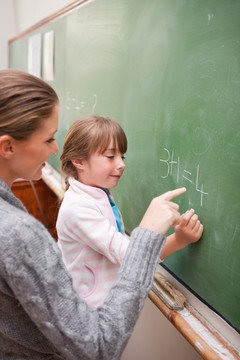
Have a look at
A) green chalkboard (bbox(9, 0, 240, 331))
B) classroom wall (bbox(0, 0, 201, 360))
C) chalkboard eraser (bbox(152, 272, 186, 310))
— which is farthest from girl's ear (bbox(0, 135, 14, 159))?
classroom wall (bbox(0, 0, 201, 360))

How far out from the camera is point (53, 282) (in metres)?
0.62

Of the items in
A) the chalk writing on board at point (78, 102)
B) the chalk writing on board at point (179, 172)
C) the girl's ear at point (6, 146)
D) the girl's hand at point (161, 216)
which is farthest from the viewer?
the chalk writing on board at point (78, 102)

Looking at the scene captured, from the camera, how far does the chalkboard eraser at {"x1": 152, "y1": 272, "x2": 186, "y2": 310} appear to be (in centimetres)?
102

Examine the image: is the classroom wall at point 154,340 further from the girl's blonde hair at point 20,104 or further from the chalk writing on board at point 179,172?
the girl's blonde hair at point 20,104

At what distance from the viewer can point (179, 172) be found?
3.47 ft

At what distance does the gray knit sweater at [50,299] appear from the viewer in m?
0.61

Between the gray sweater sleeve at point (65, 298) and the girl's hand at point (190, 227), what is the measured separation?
0.27 metres

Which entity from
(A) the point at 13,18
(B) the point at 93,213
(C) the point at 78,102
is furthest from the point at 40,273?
(A) the point at 13,18

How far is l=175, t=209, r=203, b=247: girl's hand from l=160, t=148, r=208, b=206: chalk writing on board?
5 centimetres

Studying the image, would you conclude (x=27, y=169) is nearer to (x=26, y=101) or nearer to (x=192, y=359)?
(x=26, y=101)

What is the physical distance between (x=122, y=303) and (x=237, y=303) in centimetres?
34

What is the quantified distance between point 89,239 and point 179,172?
Answer: 35 centimetres

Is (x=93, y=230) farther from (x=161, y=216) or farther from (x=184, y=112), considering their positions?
(x=184, y=112)

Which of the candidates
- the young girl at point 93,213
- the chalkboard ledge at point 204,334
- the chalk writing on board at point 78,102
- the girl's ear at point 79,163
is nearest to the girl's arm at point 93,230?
the young girl at point 93,213
